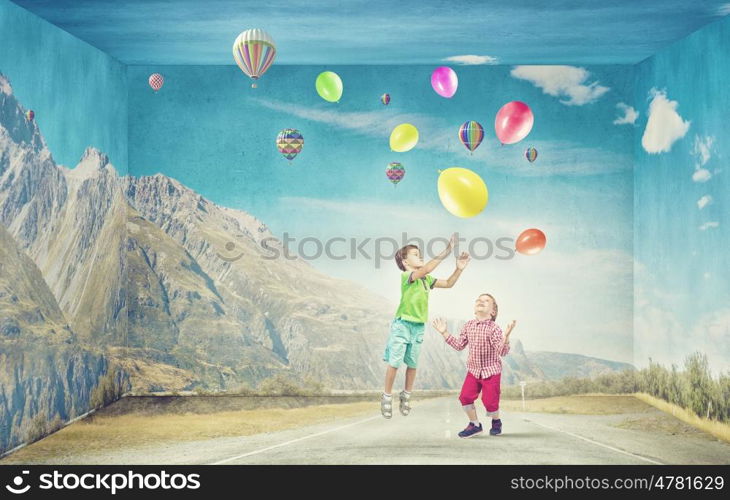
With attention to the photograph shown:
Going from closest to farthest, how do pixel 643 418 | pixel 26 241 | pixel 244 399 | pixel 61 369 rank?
1. pixel 26 241
2. pixel 61 369
3. pixel 643 418
4. pixel 244 399

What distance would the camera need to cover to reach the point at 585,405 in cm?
817

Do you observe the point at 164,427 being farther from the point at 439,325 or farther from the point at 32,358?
the point at 439,325

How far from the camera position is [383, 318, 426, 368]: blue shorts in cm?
629

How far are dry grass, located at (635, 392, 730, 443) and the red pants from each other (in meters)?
2.07

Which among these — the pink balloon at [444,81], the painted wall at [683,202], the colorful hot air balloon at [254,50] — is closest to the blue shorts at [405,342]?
the colorful hot air balloon at [254,50]

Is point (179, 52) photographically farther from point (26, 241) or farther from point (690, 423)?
point (690, 423)

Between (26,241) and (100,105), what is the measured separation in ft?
6.41

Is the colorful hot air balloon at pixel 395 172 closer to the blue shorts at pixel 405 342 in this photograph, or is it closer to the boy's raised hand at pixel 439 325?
the blue shorts at pixel 405 342

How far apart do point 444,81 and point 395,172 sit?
1.10 m

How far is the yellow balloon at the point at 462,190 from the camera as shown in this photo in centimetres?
631

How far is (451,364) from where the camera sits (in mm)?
8609

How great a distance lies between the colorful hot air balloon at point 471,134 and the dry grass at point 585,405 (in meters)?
2.72

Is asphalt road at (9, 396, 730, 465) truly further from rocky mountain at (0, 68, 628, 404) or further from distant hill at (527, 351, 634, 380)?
rocky mountain at (0, 68, 628, 404)

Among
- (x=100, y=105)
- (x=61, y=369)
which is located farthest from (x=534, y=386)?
(x=100, y=105)
